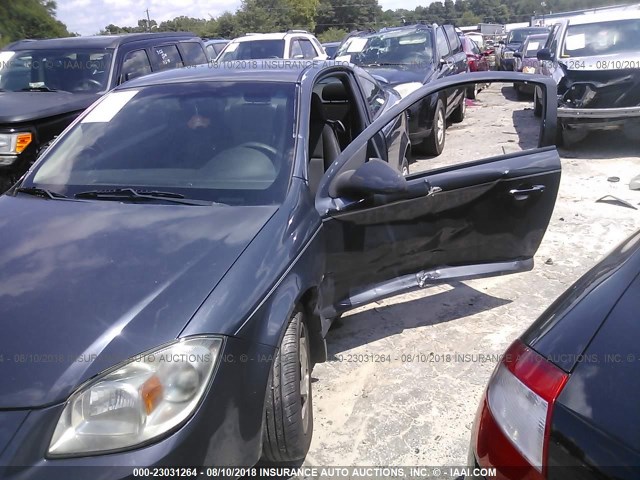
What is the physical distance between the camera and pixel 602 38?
8828 mm

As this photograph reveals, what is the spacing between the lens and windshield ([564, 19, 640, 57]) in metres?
8.54

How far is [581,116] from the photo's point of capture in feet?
26.1

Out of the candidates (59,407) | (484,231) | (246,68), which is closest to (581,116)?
(484,231)

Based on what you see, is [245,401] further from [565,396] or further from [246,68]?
[246,68]

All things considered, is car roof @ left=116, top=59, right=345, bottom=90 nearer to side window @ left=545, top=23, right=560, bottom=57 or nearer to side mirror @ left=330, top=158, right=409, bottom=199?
side mirror @ left=330, top=158, right=409, bottom=199

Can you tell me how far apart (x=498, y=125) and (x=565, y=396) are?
384 inches

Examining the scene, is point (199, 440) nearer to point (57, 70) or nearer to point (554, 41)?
point (57, 70)

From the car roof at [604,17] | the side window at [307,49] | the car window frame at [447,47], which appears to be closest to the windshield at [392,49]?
the car window frame at [447,47]

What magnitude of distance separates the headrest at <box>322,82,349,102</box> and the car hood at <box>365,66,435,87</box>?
10.6ft

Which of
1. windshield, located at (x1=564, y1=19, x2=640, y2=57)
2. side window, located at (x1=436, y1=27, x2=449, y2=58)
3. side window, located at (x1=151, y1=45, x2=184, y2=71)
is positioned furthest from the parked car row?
windshield, located at (x1=564, y1=19, x2=640, y2=57)

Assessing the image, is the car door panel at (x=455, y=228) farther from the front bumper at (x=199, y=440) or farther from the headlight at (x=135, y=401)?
the headlight at (x=135, y=401)

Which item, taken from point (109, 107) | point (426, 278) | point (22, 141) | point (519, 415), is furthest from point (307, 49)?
point (519, 415)

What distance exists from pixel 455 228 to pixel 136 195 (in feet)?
6.07

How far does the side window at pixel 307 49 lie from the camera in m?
11.5
